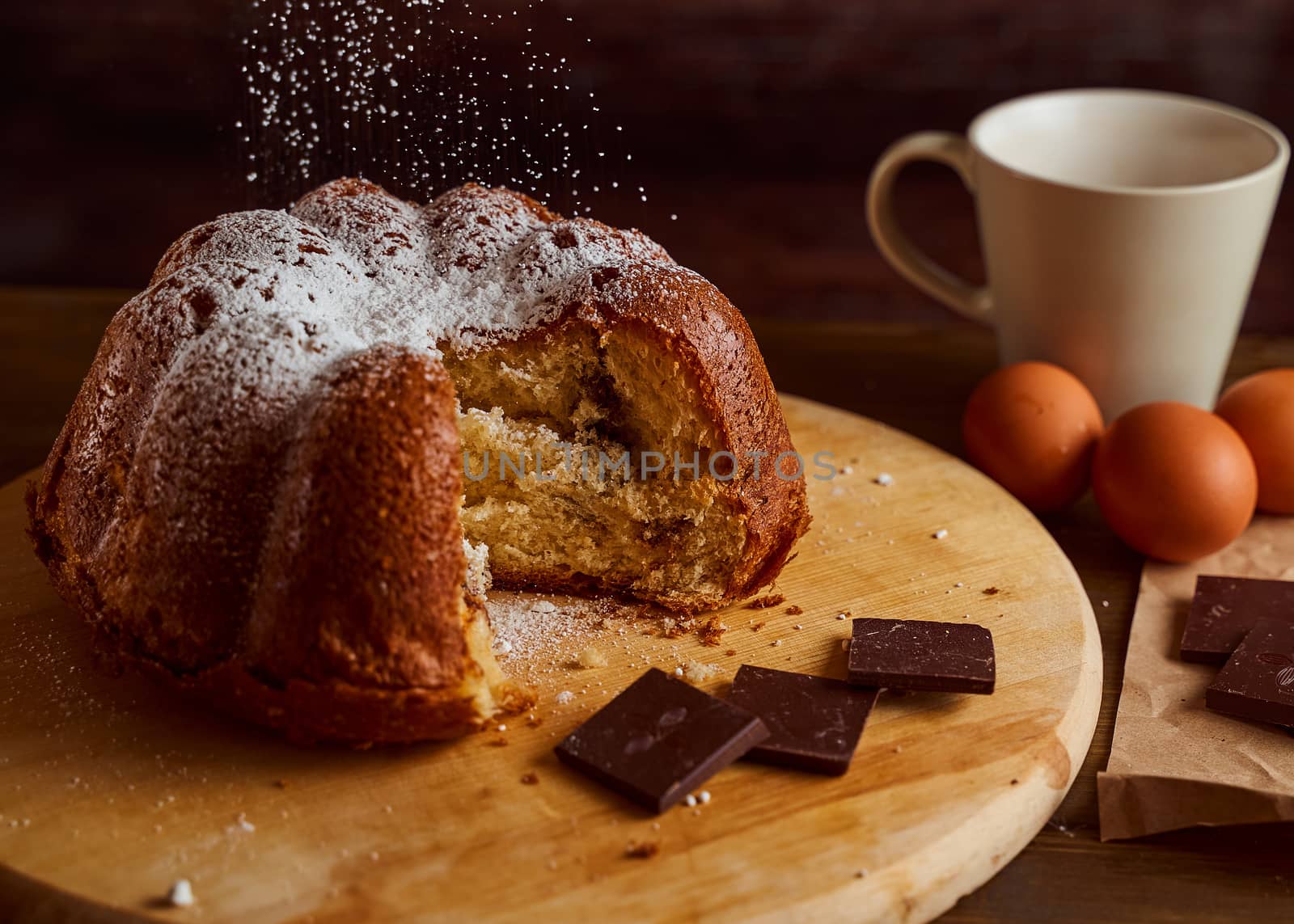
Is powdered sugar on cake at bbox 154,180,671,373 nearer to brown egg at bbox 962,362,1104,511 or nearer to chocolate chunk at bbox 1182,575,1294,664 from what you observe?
brown egg at bbox 962,362,1104,511

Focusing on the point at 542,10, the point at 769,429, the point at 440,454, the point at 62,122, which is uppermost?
the point at 542,10

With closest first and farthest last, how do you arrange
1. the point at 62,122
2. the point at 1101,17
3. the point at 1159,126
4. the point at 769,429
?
the point at 769,429
the point at 1159,126
the point at 1101,17
the point at 62,122

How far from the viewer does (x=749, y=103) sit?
5766 mm

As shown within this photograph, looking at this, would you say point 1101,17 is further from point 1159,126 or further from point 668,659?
point 668,659

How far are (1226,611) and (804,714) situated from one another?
0.82 metres

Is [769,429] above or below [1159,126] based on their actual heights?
below

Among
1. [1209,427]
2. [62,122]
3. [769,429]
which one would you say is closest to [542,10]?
[769,429]

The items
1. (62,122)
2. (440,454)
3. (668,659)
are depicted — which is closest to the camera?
(440,454)

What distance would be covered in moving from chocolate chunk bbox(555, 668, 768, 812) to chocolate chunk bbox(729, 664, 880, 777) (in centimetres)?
3

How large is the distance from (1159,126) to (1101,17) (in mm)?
2606

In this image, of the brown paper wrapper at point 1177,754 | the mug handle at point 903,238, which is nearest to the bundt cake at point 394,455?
the brown paper wrapper at point 1177,754

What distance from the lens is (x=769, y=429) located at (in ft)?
7.72

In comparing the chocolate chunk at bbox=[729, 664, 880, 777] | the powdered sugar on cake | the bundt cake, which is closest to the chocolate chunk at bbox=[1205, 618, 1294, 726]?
the chocolate chunk at bbox=[729, 664, 880, 777]

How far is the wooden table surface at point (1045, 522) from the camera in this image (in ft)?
5.93
